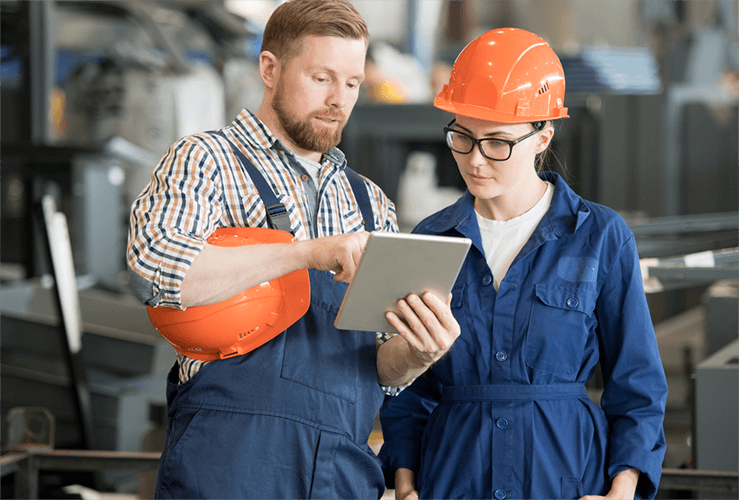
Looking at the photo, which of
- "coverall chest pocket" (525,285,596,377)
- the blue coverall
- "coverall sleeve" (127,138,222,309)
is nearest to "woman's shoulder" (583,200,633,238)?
the blue coverall

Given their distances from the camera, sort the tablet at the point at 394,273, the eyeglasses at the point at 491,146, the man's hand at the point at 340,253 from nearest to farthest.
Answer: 1. the tablet at the point at 394,273
2. the man's hand at the point at 340,253
3. the eyeglasses at the point at 491,146

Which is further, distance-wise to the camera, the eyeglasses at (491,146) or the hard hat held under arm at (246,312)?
the eyeglasses at (491,146)

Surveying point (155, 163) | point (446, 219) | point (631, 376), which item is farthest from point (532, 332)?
point (155, 163)

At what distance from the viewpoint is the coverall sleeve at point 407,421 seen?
63.9 inches

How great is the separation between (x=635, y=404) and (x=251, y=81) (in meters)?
5.56

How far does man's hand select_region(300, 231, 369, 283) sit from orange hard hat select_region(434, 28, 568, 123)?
16.4 inches

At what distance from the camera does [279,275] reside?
1.30 meters

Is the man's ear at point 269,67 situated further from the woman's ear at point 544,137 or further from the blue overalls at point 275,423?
the woman's ear at point 544,137

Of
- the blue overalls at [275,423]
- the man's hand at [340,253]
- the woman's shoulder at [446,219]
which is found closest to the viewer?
the man's hand at [340,253]

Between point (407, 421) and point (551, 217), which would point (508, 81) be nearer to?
point (551, 217)

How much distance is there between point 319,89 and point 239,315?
1.65ft

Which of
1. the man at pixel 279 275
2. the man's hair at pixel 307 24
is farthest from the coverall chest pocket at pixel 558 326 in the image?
the man's hair at pixel 307 24

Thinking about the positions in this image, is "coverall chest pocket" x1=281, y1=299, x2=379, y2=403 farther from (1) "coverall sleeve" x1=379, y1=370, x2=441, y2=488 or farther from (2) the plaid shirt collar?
(2) the plaid shirt collar

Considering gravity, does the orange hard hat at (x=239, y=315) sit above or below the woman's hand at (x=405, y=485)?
above
